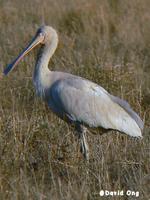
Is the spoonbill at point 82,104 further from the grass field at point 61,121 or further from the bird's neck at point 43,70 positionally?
the grass field at point 61,121

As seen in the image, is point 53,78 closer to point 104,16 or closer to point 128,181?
point 128,181

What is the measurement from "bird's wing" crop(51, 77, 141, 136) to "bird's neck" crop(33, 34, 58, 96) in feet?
0.31

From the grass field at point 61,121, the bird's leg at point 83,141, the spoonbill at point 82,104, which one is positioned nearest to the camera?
the grass field at point 61,121

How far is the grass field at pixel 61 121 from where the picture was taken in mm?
6367

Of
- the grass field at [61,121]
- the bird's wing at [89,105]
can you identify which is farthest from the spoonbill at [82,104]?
the grass field at [61,121]

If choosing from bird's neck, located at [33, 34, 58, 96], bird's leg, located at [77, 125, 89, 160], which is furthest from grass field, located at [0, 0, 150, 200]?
bird's neck, located at [33, 34, 58, 96]

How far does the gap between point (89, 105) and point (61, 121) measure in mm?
369

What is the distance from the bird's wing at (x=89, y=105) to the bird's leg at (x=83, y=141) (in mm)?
65

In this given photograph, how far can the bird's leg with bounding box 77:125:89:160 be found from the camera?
717cm

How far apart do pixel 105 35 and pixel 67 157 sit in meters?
6.03

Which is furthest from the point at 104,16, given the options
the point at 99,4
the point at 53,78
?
the point at 53,78

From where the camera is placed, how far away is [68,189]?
6.01 meters

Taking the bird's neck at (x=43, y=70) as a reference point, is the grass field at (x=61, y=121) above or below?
below

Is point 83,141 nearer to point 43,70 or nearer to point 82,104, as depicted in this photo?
point 82,104
